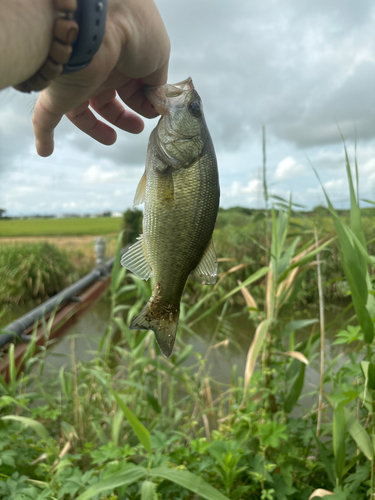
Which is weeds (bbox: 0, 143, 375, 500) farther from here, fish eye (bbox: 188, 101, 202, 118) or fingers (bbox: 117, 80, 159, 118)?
fingers (bbox: 117, 80, 159, 118)

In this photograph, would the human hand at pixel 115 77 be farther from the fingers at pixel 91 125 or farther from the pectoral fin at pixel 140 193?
the pectoral fin at pixel 140 193

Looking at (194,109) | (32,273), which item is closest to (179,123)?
(194,109)

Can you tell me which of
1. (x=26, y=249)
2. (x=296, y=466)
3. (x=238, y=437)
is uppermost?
(x=26, y=249)

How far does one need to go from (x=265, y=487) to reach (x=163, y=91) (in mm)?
Answer: 1849

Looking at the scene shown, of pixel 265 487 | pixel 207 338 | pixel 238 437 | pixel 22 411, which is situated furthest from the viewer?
pixel 207 338

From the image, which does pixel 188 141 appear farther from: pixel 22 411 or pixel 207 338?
pixel 207 338

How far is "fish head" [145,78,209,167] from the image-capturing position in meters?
1.03

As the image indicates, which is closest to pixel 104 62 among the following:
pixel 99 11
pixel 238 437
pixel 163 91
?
pixel 99 11

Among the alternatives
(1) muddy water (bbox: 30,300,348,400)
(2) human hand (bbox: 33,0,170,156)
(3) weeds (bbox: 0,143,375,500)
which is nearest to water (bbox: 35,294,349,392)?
(1) muddy water (bbox: 30,300,348,400)

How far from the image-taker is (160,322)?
3.31ft

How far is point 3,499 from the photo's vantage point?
141 centimetres

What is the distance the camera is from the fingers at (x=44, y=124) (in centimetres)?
98

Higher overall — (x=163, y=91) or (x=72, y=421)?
(x=163, y=91)

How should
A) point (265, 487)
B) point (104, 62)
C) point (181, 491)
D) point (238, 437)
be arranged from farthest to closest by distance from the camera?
point (238, 437) < point (265, 487) < point (181, 491) < point (104, 62)
